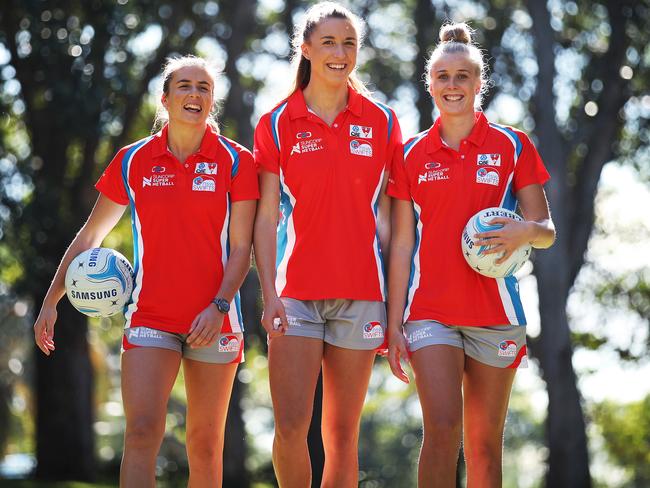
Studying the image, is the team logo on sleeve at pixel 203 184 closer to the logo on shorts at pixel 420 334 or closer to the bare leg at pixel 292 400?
the bare leg at pixel 292 400

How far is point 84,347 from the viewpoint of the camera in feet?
55.3

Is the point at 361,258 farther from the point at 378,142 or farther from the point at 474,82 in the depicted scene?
the point at 474,82

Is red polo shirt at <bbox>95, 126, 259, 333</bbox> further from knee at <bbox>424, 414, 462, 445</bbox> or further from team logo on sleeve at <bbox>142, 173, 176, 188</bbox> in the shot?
knee at <bbox>424, 414, 462, 445</bbox>

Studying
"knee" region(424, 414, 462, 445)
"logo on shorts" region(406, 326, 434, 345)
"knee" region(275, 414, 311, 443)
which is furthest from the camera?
"logo on shorts" region(406, 326, 434, 345)

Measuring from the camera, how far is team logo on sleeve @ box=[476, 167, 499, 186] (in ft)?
19.6

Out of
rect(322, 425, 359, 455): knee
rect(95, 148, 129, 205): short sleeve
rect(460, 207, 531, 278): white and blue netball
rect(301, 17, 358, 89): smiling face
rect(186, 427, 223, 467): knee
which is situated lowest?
→ rect(186, 427, 223, 467): knee

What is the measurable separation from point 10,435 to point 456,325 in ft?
106

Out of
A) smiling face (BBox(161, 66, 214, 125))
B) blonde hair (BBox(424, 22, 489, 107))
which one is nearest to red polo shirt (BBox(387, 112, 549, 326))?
blonde hair (BBox(424, 22, 489, 107))

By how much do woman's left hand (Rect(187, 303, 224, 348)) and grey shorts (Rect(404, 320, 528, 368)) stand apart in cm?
103

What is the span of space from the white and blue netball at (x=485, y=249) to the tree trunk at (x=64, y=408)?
11764 mm

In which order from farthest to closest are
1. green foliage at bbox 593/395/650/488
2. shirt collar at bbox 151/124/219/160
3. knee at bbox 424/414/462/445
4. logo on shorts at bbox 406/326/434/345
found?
green foliage at bbox 593/395/650/488 → shirt collar at bbox 151/124/219/160 → logo on shorts at bbox 406/326/434/345 → knee at bbox 424/414/462/445

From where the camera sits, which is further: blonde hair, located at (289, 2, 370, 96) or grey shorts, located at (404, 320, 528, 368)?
blonde hair, located at (289, 2, 370, 96)

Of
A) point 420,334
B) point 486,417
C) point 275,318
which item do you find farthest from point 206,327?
point 486,417

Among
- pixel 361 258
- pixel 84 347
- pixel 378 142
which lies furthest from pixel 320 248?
pixel 84 347
